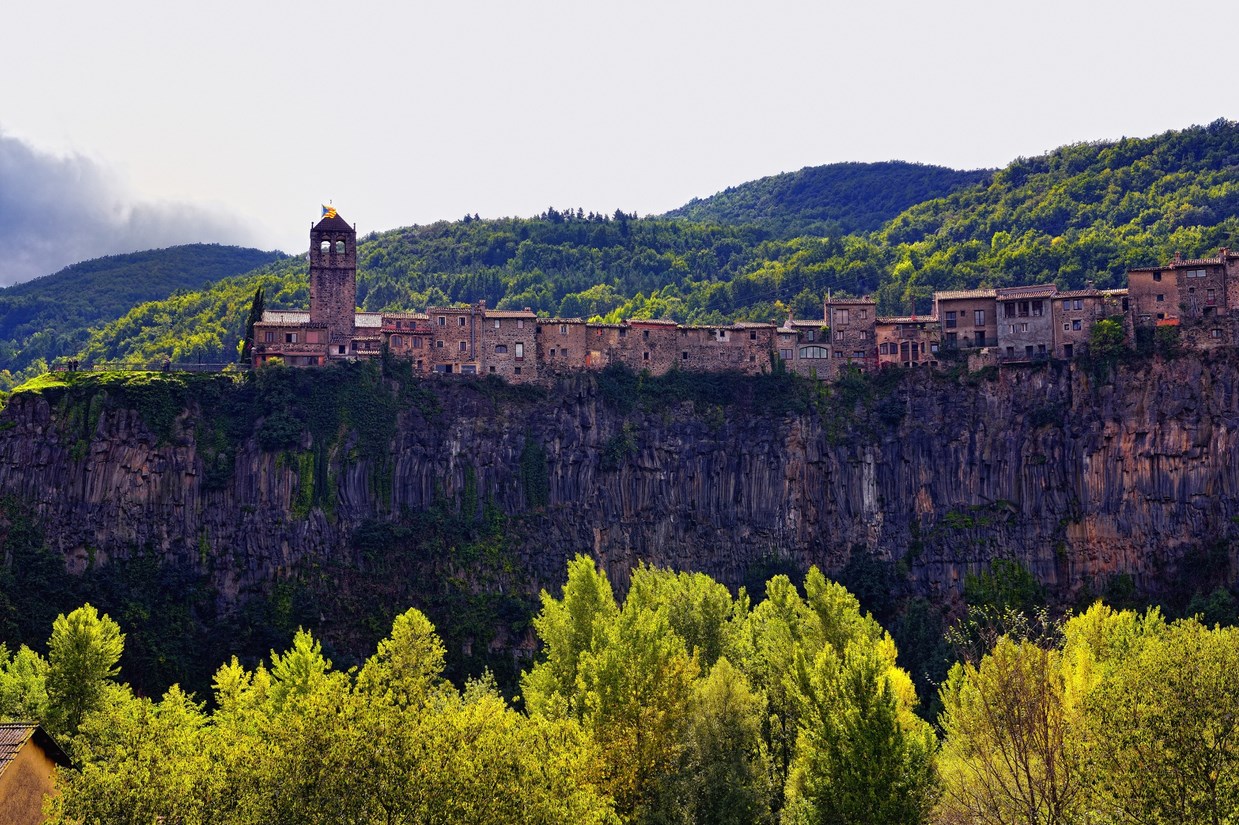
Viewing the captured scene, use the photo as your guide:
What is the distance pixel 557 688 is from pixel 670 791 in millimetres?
16476

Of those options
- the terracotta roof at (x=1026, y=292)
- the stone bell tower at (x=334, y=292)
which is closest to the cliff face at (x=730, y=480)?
the terracotta roof at (x=1026, y=292)

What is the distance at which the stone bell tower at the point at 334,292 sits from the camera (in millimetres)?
128750

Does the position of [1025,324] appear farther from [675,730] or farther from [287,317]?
[675,730]

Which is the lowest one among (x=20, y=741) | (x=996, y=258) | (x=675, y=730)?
(x=675, y=730)

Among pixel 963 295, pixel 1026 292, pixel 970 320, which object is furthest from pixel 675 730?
pixel 1026 292

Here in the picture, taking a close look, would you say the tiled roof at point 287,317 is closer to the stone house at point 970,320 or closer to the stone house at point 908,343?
the stone house at point 908,343

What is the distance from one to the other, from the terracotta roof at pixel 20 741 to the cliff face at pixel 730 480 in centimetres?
5648

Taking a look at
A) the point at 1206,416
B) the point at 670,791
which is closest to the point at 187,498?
the point at 670,791

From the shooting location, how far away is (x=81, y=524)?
114 meters

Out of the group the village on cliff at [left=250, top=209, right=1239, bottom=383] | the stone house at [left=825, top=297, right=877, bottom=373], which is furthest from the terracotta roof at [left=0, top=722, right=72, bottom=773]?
the stone house at [left=825, top=297, right=877, bottom=373]

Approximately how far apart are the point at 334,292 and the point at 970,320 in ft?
189

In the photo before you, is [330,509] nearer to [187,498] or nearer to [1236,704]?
[187,498]

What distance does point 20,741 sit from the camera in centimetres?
5547

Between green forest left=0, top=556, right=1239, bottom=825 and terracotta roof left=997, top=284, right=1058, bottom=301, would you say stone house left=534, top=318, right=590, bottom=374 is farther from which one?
terracotta roof left=997, top=284, right=1058, bottom=301
